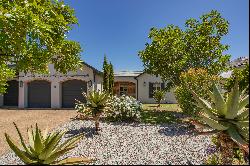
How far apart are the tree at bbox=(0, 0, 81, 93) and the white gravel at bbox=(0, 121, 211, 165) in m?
3.60

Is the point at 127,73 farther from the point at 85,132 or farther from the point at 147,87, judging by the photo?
the point at 85,132

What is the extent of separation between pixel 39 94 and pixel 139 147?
68.2 ft

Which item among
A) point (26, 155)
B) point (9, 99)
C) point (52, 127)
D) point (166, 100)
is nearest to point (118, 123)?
point (52, 127)

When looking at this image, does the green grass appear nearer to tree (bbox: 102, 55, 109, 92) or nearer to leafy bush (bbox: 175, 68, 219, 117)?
leafy bush (bbox: 175, 68, 219, 117)

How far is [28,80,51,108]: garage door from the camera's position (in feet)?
95.1

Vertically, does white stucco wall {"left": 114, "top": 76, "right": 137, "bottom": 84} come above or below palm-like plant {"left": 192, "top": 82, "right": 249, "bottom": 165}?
above

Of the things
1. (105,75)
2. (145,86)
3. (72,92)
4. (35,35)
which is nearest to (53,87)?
(72,92)

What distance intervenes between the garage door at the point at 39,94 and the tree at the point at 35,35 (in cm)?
1621

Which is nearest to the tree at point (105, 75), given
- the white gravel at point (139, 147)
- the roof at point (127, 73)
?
the white gravel at point (139, 147)

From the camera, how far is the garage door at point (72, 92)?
2861cm

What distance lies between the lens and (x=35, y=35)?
283 inches

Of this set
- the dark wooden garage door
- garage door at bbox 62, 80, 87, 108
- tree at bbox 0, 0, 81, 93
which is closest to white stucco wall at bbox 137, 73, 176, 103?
garage door at bbox 62, 80, 87, 108

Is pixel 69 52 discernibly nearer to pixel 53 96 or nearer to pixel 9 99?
pixel 53 96

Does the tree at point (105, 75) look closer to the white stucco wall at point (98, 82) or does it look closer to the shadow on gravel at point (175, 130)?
the white stucco wall at point (98, 82)
